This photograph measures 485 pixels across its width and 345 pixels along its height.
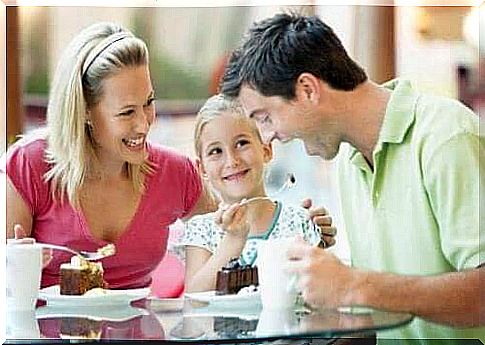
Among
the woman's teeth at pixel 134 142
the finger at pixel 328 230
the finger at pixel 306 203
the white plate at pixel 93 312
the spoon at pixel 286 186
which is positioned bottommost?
the white plate at pixel 93 312

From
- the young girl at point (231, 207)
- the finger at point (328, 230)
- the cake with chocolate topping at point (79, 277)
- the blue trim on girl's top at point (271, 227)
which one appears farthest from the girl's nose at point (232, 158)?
the cake with chocolate topping at point (79, 277)

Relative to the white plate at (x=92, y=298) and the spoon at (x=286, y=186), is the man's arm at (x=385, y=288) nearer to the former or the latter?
the spoon at (x=286, y=186)

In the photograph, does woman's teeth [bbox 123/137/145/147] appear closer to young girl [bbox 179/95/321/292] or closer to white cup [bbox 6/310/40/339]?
young girl [bbox 179/95/321/292]

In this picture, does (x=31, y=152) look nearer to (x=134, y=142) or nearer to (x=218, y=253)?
(x=134, y=142)

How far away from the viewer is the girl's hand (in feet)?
5.81

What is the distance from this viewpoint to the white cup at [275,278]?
1.69 metres

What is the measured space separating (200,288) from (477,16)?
2.57 feet

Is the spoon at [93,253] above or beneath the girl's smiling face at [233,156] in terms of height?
beneath

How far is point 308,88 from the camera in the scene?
1.74m

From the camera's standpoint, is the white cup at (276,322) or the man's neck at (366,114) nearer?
the white cup at (276,322)

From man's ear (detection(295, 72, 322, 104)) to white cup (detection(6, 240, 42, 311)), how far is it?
60 cm

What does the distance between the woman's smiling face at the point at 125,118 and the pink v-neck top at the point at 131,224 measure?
40 millimetres

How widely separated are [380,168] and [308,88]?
0.21 meters

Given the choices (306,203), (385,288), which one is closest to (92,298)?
(306,203)
